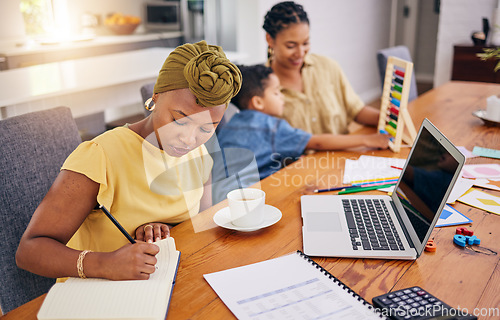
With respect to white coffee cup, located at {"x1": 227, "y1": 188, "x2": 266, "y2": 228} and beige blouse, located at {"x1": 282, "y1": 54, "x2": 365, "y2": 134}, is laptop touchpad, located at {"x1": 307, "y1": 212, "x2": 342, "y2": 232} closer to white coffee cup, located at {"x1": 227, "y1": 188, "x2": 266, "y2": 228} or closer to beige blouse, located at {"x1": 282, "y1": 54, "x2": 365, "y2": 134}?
white coffee cup, located at {"x1": 227, "y1": 188, "x2": 266, "y2": 228}

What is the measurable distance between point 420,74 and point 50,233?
625cm

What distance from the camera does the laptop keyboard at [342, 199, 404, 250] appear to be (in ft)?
3.21

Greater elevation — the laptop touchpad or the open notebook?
the open notebook

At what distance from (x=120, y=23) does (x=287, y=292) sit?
14.7ft

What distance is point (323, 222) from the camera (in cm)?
110

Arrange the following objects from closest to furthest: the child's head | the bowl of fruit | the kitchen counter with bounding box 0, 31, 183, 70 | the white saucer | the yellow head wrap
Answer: the yellow head wrap → the white saucer → the child's head → the kitchen counter with bounding box 0, 31, 183, 70 → the bowl of fruit

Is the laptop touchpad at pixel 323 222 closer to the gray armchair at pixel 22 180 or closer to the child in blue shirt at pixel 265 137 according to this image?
the child in blue shirt at pixel 265 137

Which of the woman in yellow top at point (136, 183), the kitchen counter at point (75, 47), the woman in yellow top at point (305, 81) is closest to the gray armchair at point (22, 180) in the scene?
the woman in yellow top at point (136, 183)

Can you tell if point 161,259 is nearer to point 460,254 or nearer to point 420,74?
point 460,254

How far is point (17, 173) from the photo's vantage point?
113 centimetres

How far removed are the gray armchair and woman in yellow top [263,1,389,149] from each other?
1110 millimetres

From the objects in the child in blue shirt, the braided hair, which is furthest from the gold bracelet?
the braided hair

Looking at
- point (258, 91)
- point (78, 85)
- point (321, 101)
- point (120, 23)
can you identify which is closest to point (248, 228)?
point (258, 91)

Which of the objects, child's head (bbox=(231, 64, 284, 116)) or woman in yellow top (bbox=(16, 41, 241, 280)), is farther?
child's head (bbox=(231, 64, 284, 116))
